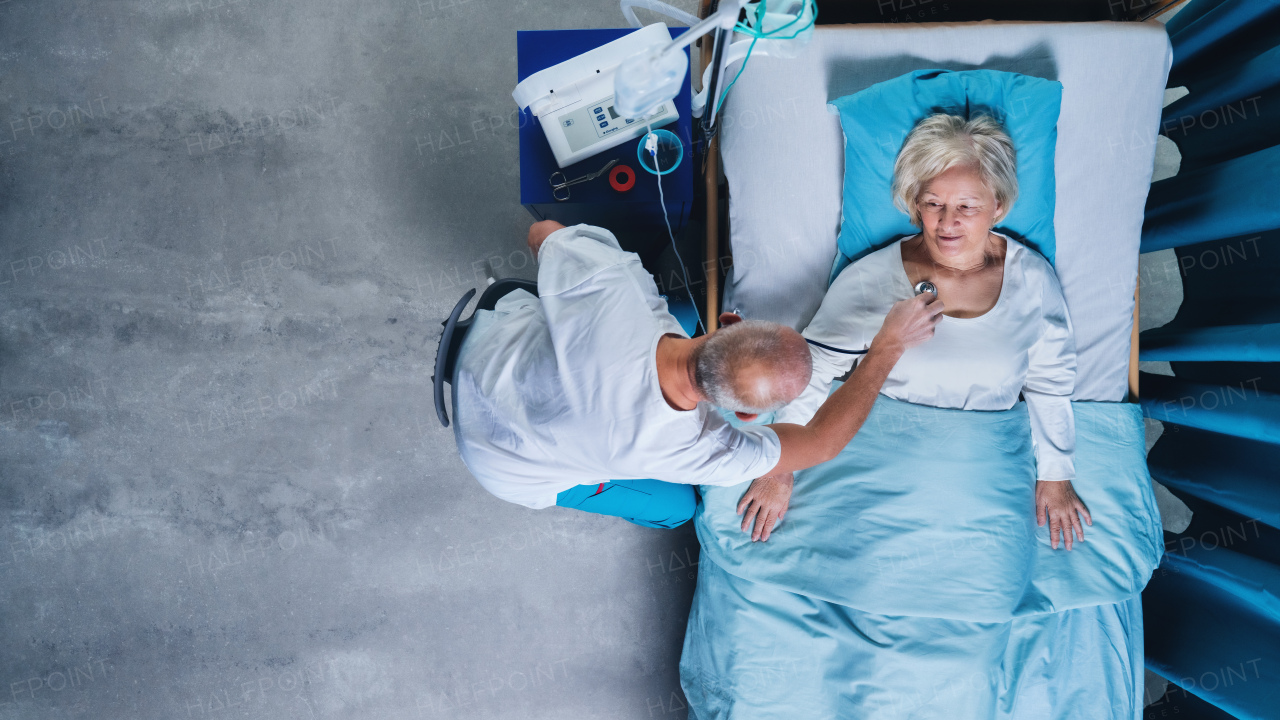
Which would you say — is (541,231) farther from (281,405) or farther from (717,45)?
(281,405)

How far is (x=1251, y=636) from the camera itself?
171cm

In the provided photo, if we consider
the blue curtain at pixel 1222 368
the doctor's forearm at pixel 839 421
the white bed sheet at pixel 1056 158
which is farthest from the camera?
the white bed sheet at pixel 1056 158

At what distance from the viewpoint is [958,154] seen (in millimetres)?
1655

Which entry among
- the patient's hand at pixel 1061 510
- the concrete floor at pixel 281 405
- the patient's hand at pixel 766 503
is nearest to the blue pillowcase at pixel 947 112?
the patient's hand at pixel 1061 510

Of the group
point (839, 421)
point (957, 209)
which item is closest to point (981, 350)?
point (957, 209)

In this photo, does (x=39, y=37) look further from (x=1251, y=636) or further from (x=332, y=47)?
(x=1251, y=636)

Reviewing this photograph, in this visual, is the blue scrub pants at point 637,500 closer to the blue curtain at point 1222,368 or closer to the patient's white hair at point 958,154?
the patient's white hair at point 958,154

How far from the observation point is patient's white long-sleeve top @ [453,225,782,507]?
132 centimetres

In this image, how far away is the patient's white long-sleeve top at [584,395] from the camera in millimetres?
1319

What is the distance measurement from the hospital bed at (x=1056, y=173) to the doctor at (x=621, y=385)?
46 cm

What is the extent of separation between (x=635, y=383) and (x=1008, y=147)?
1280 mm

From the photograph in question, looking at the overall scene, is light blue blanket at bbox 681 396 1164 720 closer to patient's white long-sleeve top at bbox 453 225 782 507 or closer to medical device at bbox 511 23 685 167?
patient's white long-sleeve top at bbox 453 225 782 507

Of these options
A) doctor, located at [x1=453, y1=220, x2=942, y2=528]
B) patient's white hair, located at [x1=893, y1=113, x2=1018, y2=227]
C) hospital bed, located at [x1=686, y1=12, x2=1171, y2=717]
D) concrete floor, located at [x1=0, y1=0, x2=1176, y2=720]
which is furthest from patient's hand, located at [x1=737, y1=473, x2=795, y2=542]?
patient's white hair, located at [x1=893, y1=113, x2=1018, y2=227]

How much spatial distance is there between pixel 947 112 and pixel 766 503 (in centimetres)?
124
